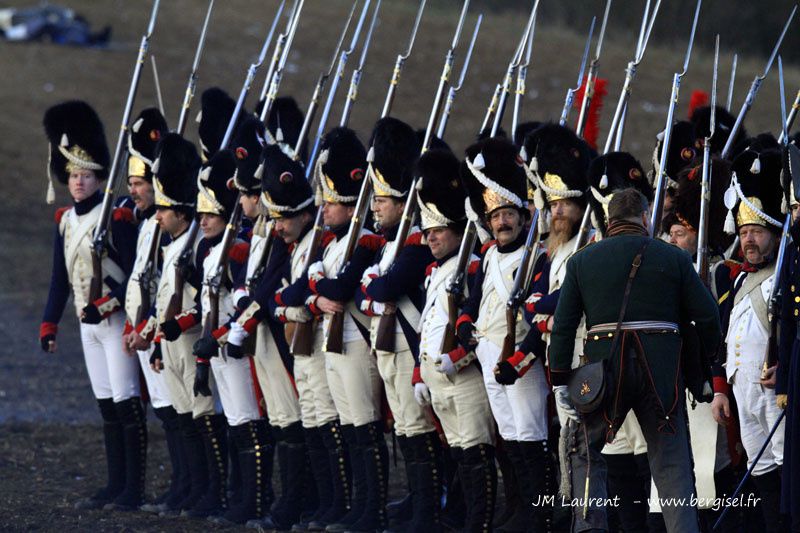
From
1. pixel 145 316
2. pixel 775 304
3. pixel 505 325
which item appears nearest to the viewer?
pixel 775 304

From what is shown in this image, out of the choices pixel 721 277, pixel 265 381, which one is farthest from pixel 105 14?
pixel 721 277

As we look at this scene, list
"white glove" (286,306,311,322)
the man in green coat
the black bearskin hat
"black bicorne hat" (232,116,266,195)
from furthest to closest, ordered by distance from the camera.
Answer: the black bearskin hat
"black bicorne hat" (232,116,266,195)
"white glove" (286,306,311,322)
the man in green coat

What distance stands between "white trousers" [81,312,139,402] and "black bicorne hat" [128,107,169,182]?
93cm

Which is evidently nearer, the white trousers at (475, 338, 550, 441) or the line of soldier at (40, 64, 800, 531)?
the line of soldier at (40, 64, 800, 531)

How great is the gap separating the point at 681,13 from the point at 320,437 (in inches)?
710

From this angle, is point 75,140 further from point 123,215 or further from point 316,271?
point 316,271

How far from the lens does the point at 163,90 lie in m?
24.5

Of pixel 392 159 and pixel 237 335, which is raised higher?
pixel 392 159

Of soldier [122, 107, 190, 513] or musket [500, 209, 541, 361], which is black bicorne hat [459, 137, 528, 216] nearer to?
musket [500, 209, 541, 361]

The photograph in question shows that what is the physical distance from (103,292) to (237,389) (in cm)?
126

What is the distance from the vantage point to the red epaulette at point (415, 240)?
7.59m

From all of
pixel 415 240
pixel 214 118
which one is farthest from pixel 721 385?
pixel 214 118

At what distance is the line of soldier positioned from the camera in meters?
6.34

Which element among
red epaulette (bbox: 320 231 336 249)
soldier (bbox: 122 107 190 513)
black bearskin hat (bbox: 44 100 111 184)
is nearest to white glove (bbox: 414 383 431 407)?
red epaulette (bbox: 320 231 336 249)
